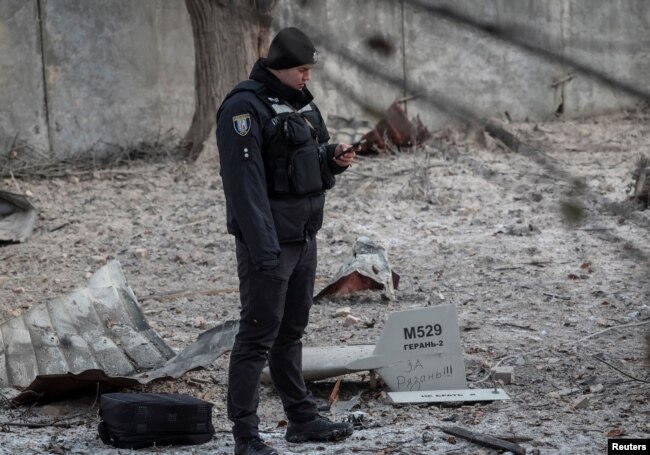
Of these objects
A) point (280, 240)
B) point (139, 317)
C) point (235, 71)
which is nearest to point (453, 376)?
point (280, 240)

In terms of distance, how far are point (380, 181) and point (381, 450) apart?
18.2 ft

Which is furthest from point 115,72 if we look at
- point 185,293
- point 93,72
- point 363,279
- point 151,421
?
point 151,421

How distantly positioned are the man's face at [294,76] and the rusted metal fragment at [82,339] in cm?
183

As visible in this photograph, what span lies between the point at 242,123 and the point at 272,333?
0.78m

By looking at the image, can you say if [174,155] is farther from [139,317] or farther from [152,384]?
[152,384]

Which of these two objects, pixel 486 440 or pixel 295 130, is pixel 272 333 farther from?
pixel 486 440

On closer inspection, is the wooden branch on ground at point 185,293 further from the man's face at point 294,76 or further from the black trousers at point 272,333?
the man's face at point 294,76

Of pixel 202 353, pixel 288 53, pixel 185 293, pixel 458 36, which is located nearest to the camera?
pixel 458 36

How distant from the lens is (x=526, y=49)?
105cm

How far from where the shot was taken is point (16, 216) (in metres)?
8.73

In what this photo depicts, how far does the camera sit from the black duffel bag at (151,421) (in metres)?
4.18

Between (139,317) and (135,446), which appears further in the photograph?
(139,317)

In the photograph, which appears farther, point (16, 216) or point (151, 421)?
point (16, 216)

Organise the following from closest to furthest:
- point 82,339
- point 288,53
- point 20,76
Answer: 1. point 288,53
2. point 82,339
3. point 20,76
